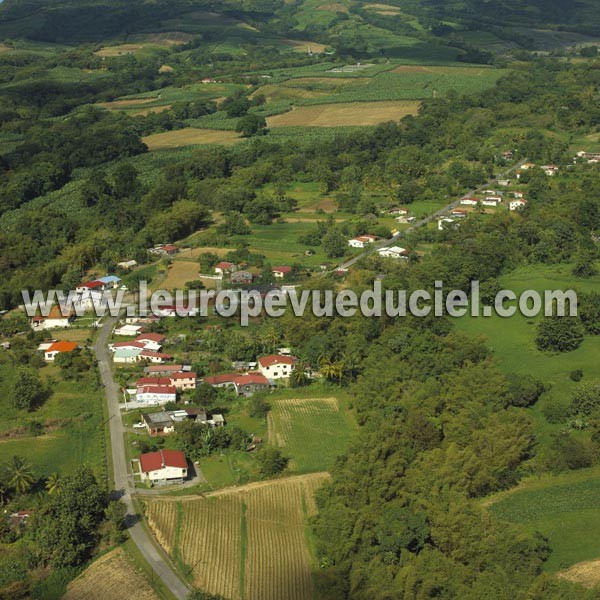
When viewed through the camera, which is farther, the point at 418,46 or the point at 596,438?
the point at 418,46

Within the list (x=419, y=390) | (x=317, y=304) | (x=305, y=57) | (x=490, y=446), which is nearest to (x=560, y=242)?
(x=317, y=304)

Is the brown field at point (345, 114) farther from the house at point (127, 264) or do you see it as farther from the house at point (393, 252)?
the house at point (127, 264)

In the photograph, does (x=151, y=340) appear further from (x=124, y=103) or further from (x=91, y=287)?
(x=124, y=103)

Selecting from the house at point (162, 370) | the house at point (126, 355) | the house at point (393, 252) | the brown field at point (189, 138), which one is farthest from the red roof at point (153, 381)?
the brown field at point (189, 138)

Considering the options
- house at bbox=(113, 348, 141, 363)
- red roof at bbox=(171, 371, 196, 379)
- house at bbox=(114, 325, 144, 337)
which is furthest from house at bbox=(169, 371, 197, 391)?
house at bbox=(114, 325, 144, 337)

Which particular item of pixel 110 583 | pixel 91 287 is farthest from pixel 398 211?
pixel 110 583

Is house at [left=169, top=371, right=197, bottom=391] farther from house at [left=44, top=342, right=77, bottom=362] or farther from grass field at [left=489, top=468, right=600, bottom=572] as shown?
grass field at [left=489, top=468, right=600, bottom=572]

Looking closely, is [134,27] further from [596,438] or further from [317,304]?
[596,438]
